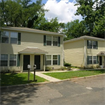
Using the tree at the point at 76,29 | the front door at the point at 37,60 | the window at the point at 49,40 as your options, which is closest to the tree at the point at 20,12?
the tree at the point at 76,29

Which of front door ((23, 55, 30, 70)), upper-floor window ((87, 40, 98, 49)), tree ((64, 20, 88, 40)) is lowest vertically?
front door ((23, 55, 30, 70))

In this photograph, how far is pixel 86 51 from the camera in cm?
1817

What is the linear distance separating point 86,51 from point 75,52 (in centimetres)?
238

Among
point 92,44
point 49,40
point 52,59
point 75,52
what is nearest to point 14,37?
point 49,40

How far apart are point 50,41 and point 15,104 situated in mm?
11877

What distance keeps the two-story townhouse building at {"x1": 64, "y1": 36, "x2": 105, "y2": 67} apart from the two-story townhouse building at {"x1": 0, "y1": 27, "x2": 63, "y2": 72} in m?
4.63

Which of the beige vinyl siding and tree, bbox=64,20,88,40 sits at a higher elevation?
tree, bbox=64,20,88,40

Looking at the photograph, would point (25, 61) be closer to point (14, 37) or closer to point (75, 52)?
point (14, 37)

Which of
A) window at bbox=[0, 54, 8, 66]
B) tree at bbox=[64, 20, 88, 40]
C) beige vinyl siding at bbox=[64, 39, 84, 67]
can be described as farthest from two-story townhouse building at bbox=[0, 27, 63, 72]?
tree at bbox=[64, 20, 88, 40]

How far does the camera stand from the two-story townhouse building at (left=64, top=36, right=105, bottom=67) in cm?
1819

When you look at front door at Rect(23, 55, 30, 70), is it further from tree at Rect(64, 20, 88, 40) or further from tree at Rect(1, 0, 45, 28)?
tree at Rect(64, 20, 88, 40)

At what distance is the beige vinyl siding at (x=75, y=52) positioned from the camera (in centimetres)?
1862

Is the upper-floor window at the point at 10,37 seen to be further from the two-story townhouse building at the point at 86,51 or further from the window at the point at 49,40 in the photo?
the two-story townhouse building at the point at 86,51

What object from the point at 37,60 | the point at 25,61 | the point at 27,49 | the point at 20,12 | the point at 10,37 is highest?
the point at 20,12
